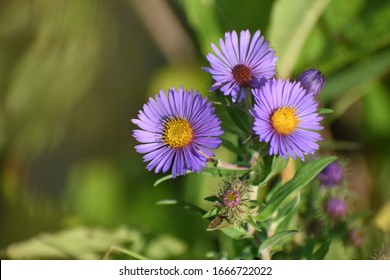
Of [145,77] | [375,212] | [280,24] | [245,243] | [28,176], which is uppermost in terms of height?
[145,77]

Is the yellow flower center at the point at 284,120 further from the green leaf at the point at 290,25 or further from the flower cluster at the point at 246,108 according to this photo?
the green leaf at the point at 290,25

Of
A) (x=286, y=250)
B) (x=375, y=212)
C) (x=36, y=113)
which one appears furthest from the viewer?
(x=36, y=113)

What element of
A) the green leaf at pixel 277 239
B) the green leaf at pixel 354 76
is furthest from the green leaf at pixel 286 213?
the green leaf at pixel 354 76

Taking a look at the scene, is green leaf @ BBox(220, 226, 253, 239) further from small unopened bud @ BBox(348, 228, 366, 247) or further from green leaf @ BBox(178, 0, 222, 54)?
green leaf @ BBox(178, 0, 222, 54)

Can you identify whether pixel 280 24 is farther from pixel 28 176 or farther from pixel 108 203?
pixel 28 176

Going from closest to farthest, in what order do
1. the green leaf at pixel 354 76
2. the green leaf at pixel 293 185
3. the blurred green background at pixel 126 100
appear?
the green leaf at pixel 293 185
the blurred green background at pixel 126 100
the green leaf at pixel 354 76

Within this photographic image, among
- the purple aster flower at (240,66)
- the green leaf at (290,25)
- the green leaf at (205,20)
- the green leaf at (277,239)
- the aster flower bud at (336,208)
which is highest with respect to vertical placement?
the green leaf at (205,20)

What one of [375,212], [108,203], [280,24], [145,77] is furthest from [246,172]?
[145,77]
